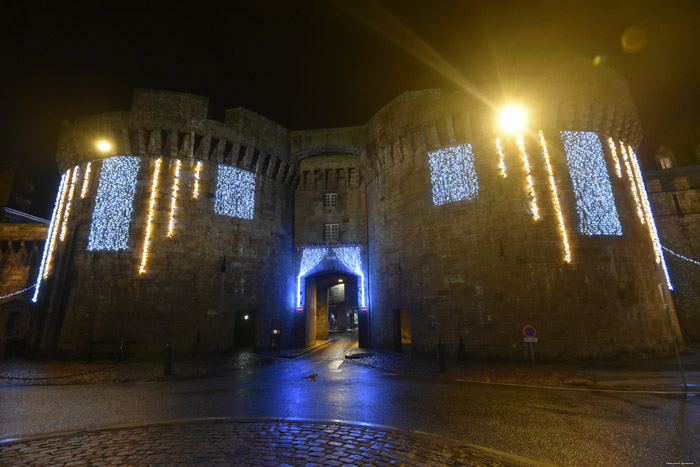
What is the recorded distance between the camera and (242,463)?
3973mm

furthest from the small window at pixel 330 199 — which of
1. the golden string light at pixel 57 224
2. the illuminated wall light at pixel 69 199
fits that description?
the golden string light at pixel 57 224

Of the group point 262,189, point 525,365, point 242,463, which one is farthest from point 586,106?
point 242,463

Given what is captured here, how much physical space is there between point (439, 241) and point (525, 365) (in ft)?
20.3

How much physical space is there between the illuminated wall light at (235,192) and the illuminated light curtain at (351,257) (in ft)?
19.5

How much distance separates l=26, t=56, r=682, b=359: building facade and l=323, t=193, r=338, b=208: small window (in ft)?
10.5

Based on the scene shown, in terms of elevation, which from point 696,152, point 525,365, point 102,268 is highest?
point 696,152

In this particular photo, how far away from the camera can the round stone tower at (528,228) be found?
12.6 m

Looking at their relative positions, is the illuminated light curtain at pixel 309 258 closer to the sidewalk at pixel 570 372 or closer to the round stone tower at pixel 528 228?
the round stone tower at pixel 528 228

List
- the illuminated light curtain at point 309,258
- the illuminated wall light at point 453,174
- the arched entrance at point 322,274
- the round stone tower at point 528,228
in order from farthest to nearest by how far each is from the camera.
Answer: the illuminated light curtain at point 309,258
the arched entrance at point 322,274
the illuminated wall light at point 453,174
the round stone tower at point 528,228

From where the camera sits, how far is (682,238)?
19.7m

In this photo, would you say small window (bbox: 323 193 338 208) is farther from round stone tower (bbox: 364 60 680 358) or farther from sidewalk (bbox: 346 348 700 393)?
sidewalk (bbox: 346 348 700 393)

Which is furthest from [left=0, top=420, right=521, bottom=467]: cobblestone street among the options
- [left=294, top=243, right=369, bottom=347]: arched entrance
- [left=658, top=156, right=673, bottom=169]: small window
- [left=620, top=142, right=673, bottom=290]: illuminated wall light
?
[left=658, top=156, right=673, bottom=169]: small window

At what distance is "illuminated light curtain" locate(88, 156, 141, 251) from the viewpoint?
1526cm

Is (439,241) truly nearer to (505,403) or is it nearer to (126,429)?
(505,403)
